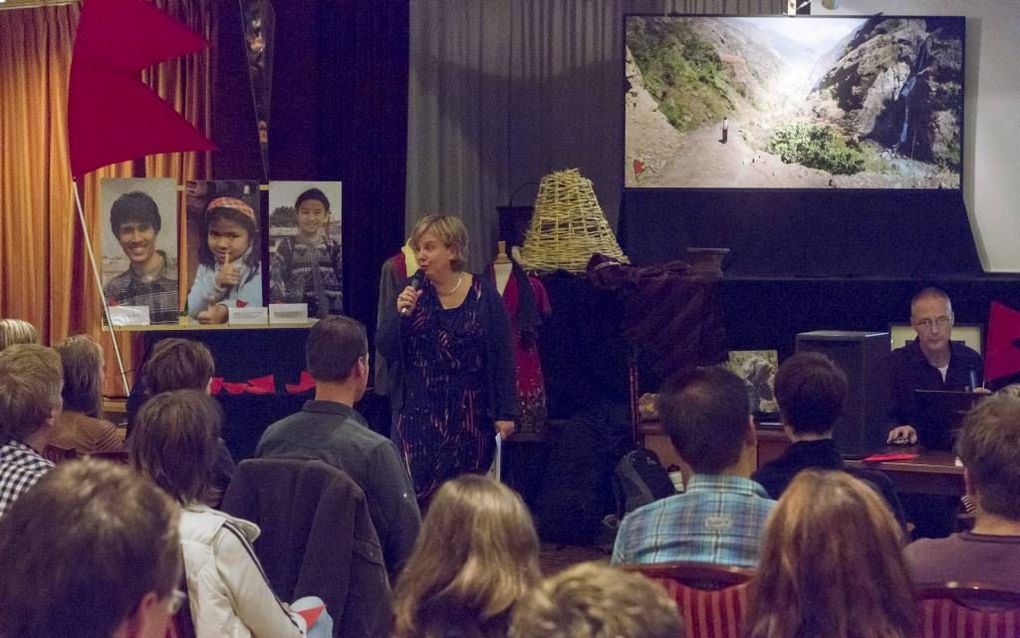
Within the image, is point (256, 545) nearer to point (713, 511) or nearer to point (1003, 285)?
point (713, 511)

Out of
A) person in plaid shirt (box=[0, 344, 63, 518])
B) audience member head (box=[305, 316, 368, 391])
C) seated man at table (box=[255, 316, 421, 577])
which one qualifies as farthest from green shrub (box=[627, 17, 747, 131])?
person in plaid shirt (box=[0, 344, 63, 518])

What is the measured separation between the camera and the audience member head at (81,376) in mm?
3654

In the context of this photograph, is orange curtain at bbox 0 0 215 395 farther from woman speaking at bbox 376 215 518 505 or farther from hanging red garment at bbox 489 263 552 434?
woman speaking at bbox 376 215 518 505

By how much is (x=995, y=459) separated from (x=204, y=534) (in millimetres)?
1501

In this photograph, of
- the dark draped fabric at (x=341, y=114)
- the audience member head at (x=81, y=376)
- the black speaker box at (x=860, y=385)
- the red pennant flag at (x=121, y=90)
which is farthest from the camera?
the dark draped fabric at (x=341, y=114)

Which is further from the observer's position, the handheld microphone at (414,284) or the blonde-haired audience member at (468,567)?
the handheld microphone at (414,284)

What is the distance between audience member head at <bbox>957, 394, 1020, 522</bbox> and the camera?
2.35 m

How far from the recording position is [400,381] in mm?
4312

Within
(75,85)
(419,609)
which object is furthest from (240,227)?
(419,609)

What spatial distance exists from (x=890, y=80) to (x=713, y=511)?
4623 millimetres

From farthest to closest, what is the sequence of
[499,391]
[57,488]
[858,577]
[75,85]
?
[75,85]
[499,391]
[858,577]
[57,488]

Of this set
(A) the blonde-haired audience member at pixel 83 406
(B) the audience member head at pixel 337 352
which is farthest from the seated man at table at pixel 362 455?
(A) the blonde-haired audience member at pixel 83 406

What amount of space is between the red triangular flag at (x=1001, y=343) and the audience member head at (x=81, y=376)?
409 centimetres

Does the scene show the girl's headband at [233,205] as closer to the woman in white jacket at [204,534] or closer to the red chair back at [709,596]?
the woman in white jacket at [204,534]
